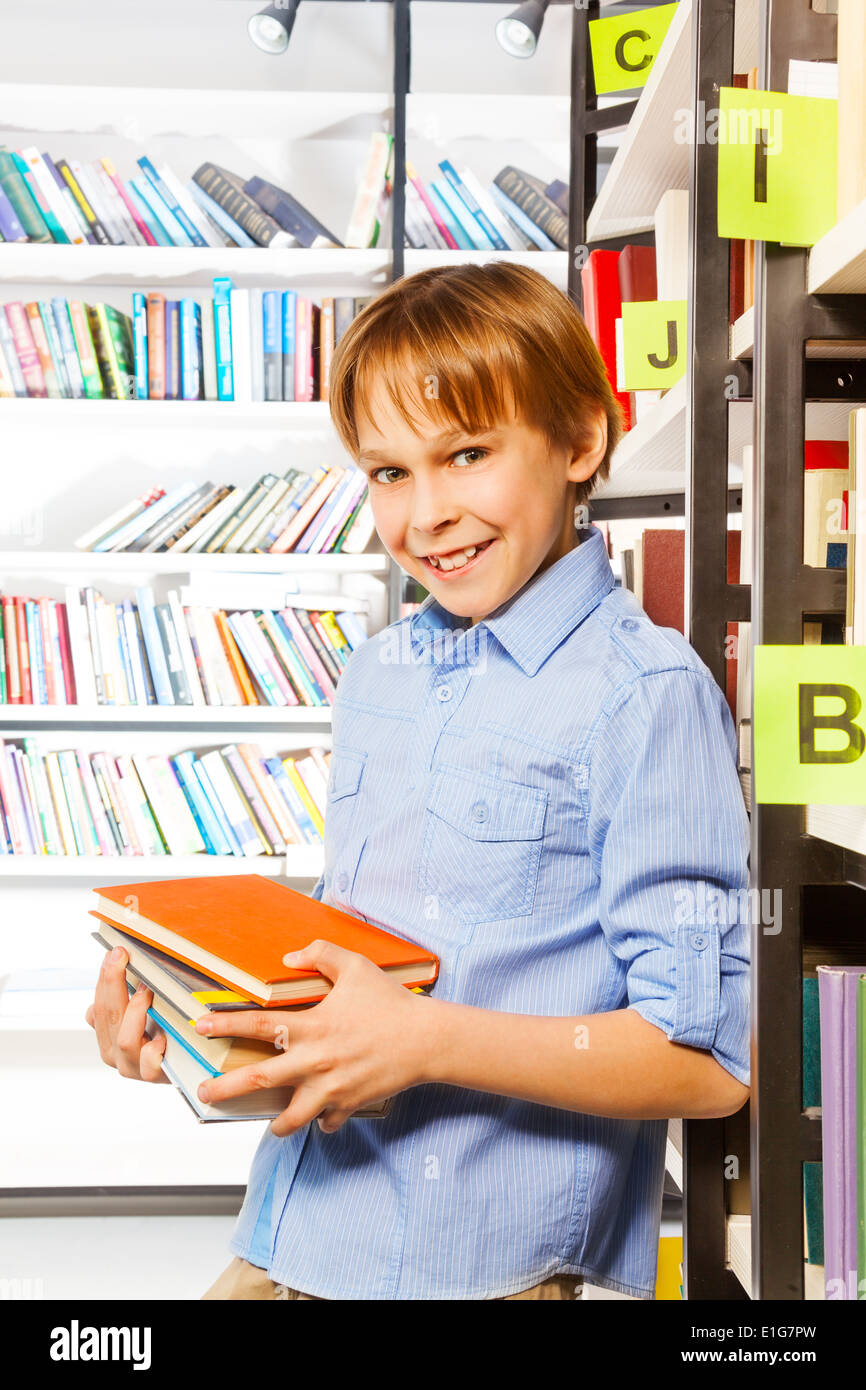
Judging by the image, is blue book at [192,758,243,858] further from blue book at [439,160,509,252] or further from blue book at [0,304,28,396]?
blue book at [439,160,509,252]

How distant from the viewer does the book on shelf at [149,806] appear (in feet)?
8.04

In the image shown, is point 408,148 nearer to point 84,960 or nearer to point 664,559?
point 664,559

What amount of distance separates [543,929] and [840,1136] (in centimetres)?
23

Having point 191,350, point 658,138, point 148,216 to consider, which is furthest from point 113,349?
point 658,138

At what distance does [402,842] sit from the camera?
825 mm

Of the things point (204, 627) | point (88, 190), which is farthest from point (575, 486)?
point (88, 190)

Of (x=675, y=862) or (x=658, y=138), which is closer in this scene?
(x=675, y=862)

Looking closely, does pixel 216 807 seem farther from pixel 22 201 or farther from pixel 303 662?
pixel 22 201

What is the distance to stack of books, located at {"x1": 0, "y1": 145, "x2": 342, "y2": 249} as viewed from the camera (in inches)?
96.2

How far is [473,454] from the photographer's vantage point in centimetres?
83

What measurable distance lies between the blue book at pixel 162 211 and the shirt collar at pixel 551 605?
201cm

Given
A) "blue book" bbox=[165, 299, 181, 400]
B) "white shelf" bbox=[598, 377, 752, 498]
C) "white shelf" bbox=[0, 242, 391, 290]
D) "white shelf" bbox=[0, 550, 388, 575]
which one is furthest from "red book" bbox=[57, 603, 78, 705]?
"white shelf" bbox=[598, 377, 752, 498]

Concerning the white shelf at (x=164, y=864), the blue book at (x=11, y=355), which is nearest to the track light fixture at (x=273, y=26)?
the blue book at (x=11, y=355)
